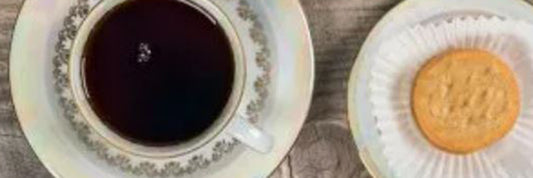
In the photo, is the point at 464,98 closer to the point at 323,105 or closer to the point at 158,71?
the point at 323,105

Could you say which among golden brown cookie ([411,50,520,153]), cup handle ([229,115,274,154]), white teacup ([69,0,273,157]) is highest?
white teacup ([69,0,273,157])

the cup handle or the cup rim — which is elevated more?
the cup rim

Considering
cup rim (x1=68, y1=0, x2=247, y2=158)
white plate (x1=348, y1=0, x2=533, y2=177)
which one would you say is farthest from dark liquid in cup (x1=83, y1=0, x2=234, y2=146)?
white plate (x1=348, y1=0, x2=533, y2=177)

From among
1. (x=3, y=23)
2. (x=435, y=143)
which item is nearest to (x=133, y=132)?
Result: (x=3, y=23)

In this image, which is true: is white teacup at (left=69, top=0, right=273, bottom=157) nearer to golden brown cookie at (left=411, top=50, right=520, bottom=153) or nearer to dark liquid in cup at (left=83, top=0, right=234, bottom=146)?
dark liquid in cup at (left=83, top=0, right=234, bottom=146)

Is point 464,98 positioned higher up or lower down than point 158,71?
lower down

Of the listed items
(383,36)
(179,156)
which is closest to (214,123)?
(179,156)
